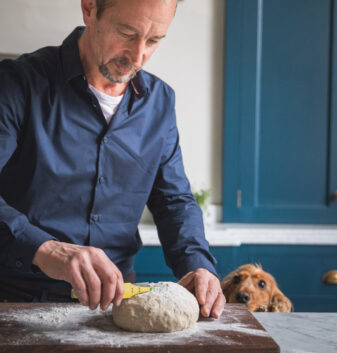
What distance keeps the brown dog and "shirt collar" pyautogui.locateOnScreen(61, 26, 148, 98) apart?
2.71 feet

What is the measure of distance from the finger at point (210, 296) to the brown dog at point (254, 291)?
2.03ft

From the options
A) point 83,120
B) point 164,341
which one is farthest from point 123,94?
point 164,341

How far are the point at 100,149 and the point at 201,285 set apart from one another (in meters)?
0.46

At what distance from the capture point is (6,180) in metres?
1.38

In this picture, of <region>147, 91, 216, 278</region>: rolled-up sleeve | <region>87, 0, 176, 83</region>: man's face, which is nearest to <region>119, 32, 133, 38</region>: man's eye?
<region>87, 0, 176, 83</region>: man's face

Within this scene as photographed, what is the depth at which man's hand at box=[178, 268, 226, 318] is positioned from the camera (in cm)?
116

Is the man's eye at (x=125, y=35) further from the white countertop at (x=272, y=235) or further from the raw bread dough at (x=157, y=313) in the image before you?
the white countertop at (x=272, y=235)

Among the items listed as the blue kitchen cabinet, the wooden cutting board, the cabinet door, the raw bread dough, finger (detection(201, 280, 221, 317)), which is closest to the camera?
the wooden cutting board

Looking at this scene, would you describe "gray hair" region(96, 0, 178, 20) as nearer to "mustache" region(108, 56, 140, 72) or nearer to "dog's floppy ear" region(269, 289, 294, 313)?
"mustache" region(108, 56, 140, 72)

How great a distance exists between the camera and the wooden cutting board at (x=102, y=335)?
36.5 inches

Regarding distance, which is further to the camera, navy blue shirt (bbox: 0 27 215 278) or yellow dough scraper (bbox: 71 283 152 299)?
navy blue shirt (bbox: 0 27 215 278)

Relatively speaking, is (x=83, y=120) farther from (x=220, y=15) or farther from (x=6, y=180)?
(x=220, y=15)

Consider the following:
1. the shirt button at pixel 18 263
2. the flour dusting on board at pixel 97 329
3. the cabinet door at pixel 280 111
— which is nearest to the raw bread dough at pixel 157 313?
the flour dusting on board at pixel 97 329

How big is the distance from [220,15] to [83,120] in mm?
1740
